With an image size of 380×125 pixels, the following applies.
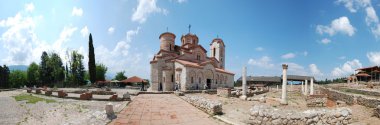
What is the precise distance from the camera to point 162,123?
8.65 meters

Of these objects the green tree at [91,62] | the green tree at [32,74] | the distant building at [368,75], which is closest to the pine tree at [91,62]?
the green tree at [91,62]

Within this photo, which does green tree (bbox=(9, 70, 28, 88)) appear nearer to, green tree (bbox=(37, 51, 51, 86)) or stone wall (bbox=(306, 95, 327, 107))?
green tree (bbox=(37, 51, 51, 86))

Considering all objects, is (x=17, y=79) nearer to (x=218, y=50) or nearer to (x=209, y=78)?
(x=218, y=50)

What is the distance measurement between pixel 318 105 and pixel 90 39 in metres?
41.9

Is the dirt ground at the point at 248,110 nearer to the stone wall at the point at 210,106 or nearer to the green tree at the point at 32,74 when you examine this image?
the stone wall at the point at 210,106

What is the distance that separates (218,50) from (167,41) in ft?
40.0

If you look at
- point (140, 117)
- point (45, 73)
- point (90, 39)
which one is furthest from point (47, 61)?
point (140, 117)

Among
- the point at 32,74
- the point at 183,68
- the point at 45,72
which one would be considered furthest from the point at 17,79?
the point at 183,68

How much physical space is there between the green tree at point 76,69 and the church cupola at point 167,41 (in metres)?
25.2

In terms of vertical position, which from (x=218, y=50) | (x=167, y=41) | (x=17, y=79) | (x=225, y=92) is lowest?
(x=225, y=92)

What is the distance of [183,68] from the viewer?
1177 inches

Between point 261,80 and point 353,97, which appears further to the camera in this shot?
point 261,80

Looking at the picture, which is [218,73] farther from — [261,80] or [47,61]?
[47,61]

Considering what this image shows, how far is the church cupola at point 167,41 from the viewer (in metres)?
35.6
